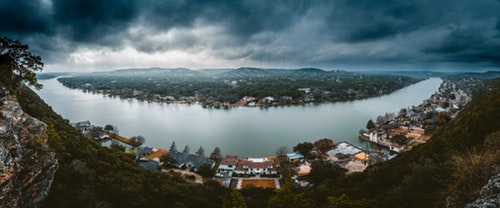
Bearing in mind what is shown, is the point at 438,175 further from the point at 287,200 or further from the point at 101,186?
the point at 101,186

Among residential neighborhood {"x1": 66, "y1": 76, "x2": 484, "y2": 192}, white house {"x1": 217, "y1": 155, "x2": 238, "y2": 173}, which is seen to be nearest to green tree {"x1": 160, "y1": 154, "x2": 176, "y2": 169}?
residential neighborhood {"x1": 66, "y1": 76, "x2": 484, "y2": 192}

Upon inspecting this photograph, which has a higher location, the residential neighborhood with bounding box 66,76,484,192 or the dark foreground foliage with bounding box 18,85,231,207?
the dark foreground foliage with bounding box 18,85,231,207

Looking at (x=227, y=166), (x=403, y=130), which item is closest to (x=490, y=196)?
(x=227, y=166)

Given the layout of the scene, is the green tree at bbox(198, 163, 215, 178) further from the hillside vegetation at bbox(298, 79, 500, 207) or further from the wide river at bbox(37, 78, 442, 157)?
the hillside vegetation at bbox(298, 79, 500, 207)

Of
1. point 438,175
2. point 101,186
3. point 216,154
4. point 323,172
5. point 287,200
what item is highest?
point 287,200

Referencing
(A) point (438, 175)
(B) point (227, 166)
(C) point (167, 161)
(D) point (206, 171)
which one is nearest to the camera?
(A) point (438, 175)
